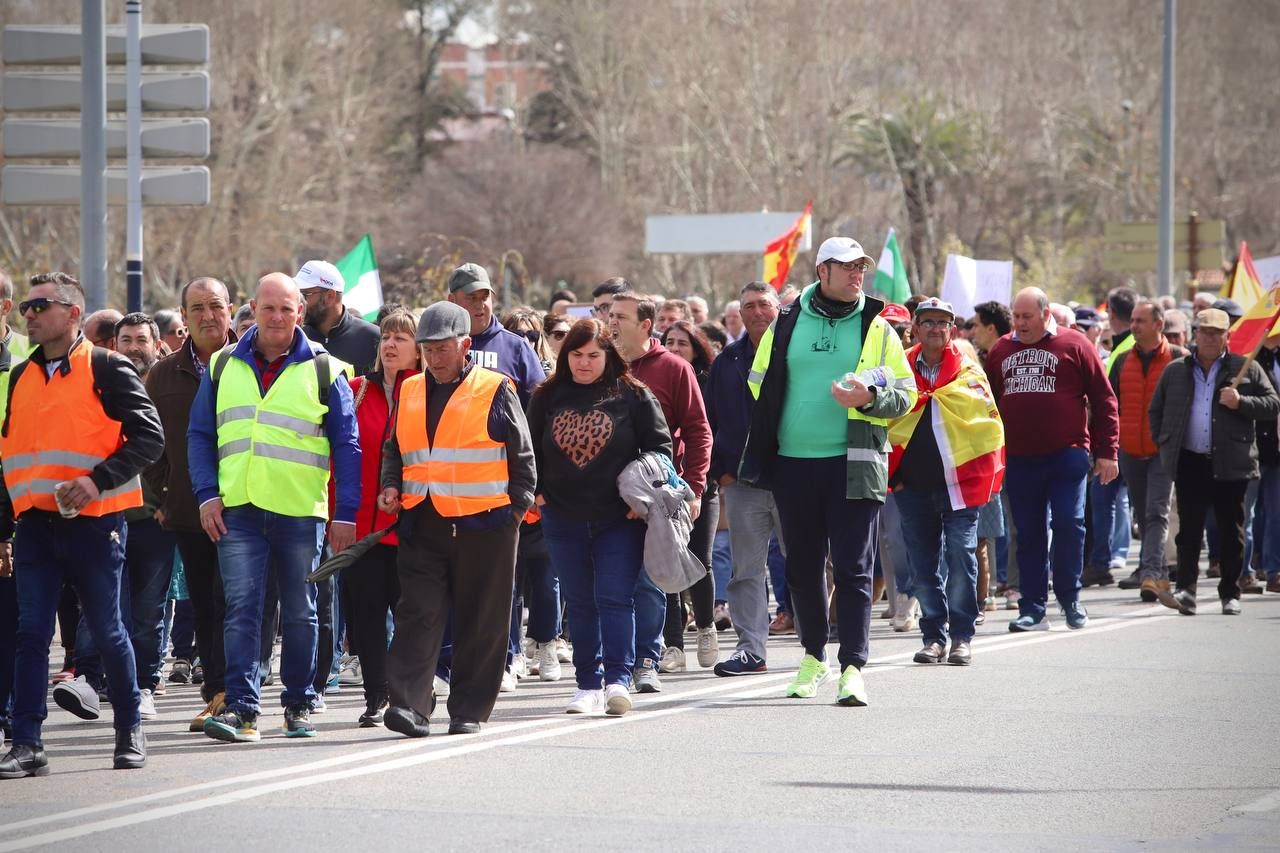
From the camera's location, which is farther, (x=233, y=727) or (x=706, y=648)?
(x=706, y=648)

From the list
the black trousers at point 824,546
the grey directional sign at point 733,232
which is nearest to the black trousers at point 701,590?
the black trousers at point 824,546

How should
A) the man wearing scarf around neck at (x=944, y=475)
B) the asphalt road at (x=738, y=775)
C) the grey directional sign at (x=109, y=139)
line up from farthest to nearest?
the grey directional sign at (x=109, y=139)
the man wearing scarf around neck at (x=944, y=475)
the asphalt road at (x=738, y=775)

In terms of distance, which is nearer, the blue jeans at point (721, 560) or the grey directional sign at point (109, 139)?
the blue jeans at point (721, 560)

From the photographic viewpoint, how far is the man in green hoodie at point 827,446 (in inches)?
406

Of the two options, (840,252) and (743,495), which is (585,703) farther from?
(840,252)

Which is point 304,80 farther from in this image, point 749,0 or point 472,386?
point 472,386

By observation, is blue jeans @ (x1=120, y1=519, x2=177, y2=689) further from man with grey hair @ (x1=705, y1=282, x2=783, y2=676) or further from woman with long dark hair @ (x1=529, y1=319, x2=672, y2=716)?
Result: man with grey hair @ (x1=705, y1=282, x2=783, y2=676)

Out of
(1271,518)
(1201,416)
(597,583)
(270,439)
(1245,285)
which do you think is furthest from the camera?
(1245,285)

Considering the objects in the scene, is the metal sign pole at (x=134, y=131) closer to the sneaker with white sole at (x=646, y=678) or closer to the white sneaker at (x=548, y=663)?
the white sneaker at (x=548, y=663)

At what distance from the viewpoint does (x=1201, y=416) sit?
1468 cm

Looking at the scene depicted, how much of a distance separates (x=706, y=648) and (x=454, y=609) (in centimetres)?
283

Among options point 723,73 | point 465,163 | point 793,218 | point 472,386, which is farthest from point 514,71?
point 472,386

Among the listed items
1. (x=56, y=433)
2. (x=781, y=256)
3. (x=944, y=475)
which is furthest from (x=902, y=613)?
(x=781, y=256)

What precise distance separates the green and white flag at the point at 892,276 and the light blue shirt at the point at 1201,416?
18.1 ft
